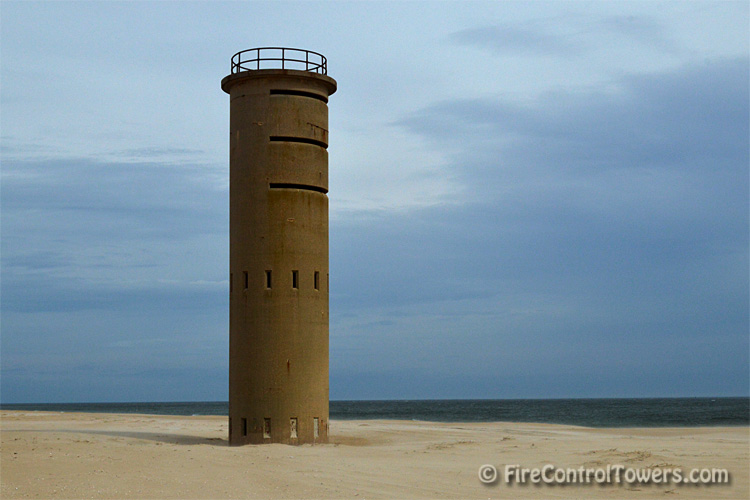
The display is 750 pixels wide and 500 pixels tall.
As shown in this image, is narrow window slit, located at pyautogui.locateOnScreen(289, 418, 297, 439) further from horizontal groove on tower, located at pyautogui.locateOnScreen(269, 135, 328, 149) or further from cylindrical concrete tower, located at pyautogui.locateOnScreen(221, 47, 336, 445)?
horizontal groove on tower, located at pyautogui.locateOnScreen(269, 135, 328, 149)

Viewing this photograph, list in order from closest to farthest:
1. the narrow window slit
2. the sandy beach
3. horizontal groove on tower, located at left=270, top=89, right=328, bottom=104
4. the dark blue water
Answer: the sandy beach
the narrow window slit
horizontal groove on tower, located at left=270, top=89, right=328, bottom=104
the dark blue water

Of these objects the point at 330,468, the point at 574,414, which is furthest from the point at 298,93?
the point at 574,414

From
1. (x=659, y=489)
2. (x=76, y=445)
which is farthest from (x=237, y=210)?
(x=659, y=489)

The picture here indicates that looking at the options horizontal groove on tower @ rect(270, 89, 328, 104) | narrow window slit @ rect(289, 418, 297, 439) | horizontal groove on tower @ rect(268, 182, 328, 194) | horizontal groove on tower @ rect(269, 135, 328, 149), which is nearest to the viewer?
narrow window slit @ rect(289, 418, 297, 439)

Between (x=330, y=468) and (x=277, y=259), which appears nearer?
(x=330, y=468)

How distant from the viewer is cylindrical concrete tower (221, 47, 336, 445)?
25.1 metres

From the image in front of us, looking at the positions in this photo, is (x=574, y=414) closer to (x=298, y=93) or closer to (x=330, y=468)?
(x=298, y=93)

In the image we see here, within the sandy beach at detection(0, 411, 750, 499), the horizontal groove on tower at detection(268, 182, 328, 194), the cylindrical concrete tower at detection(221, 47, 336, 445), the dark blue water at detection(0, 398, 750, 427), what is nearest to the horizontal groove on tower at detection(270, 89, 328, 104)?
the cylindrical concrete tower at detection(221, 47, 336, 445)

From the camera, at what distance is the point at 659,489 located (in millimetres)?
17281

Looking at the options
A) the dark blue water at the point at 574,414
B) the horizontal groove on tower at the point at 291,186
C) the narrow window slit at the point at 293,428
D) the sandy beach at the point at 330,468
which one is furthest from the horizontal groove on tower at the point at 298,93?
the dark blue water at the point at 574,414

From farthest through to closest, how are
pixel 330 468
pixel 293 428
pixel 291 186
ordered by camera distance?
pixel 291 186, pixel 293 428, pixel 330 468

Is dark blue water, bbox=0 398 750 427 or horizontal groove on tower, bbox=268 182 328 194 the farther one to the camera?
dark blue water, bbox=0 398 750 427

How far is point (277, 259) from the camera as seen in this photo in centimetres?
2538

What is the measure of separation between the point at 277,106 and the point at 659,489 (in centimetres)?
1588
